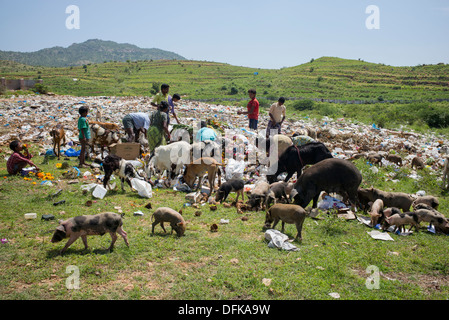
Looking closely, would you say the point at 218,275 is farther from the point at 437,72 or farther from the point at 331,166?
the point at 437,72

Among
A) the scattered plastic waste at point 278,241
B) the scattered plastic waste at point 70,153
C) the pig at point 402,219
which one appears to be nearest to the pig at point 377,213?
the pig at point 402,219

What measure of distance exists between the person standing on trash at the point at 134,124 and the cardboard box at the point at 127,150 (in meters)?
0.95

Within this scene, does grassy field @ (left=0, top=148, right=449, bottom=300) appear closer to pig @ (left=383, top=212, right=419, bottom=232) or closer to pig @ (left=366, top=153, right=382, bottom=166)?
pig @ (left=383, top=212, right=419, bottom=232)

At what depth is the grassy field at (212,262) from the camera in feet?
12.4

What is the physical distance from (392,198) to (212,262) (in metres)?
4.83

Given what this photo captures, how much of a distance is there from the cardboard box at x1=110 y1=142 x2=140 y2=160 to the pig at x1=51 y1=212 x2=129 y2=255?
4978 mm

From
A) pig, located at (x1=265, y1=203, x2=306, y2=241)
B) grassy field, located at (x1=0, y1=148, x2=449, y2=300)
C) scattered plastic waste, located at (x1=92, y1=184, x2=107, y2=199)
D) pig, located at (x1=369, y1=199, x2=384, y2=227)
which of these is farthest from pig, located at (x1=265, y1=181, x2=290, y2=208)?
scattered plastic waste, located at (x1=92, y1=184, x2=107, y2=199)

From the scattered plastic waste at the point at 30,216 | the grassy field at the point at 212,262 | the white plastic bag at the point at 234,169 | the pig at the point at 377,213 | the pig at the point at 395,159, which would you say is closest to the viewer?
the grassy field at the point at 212,262

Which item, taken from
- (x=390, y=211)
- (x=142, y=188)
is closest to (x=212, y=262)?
(x=142, y=188)

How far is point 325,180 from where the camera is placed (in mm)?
6566

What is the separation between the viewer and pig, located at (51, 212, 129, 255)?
437 cm

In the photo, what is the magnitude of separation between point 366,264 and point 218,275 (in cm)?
238

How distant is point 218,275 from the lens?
4.14 meters

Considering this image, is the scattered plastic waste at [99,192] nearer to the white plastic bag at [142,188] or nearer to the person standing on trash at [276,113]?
the white plastic bag at [142,188]
